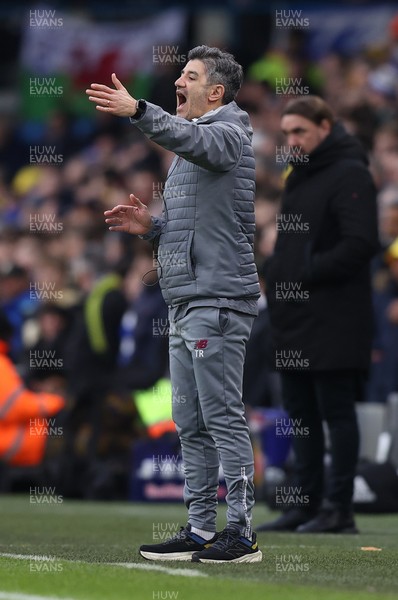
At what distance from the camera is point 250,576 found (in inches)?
259

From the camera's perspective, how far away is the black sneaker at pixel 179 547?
7.28m

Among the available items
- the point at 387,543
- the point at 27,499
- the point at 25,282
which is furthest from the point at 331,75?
the point at 387,543

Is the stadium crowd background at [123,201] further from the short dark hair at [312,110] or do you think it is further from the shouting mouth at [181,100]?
the shouting mouth at [181,100]

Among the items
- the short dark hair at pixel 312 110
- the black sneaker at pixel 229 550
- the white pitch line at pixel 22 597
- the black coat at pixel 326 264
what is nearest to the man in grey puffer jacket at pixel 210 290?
the black sneaker at pixel 229 550

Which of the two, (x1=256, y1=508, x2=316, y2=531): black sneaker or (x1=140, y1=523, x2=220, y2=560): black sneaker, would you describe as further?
(x1=256, y1=508, x2=316, y2=531): black sneaker

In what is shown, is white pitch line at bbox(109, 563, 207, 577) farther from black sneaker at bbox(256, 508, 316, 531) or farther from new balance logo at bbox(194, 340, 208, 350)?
black sneaker at bbox(256, 508, 316, 531)

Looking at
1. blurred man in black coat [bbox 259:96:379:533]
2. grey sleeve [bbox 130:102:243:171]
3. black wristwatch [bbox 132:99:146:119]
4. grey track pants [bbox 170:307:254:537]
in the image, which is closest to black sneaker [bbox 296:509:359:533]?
blurred man in black coat [bbox 259:96:379:533]

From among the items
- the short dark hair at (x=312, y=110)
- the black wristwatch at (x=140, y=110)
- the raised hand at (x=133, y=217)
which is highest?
the short dark hair at (x=312, y=110)

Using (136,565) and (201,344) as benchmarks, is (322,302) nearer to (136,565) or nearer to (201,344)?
(201,344)

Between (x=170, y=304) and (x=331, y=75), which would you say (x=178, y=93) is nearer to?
(x=170, y=304)

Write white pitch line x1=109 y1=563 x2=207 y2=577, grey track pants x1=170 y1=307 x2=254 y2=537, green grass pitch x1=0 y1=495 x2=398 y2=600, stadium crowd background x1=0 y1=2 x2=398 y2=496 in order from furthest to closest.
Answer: stadium crowd background x1=0 y1=2 x2=398 y2=496
grey track pants x1=170 y1=307 x2=254 y2=537
white pitch line x1=109 y1=563 x2=207 y2=577
green grass pitch x1=0 y1=495 x2=398 y2=600

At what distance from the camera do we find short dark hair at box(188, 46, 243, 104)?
736 cm

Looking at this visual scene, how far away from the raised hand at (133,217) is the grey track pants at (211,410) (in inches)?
18.0

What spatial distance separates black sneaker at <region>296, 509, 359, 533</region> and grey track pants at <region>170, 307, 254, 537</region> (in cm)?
189
